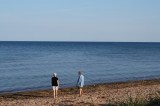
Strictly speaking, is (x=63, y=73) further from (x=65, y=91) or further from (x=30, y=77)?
(x=65, y=91)

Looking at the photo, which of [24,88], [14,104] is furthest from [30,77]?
[14,104]

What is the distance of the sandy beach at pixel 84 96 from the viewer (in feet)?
71.5

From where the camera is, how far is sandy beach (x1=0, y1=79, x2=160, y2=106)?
21.8 m

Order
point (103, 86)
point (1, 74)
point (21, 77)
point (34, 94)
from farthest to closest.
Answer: point (1, 74), point (21, 77), point (103, 86), point (34, 94)

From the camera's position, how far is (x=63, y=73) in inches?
1832

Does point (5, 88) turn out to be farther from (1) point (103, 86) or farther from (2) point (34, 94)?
(1) point (103, 86)

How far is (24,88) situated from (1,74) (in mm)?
11754

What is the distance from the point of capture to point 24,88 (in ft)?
112

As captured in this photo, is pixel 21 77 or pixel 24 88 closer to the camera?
pixel 24 88

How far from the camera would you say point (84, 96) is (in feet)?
83.4

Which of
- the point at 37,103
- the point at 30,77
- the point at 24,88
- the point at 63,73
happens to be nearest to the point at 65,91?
the point at 24,88

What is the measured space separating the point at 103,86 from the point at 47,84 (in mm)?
→ 5482

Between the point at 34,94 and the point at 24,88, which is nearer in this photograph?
the point at 34,94

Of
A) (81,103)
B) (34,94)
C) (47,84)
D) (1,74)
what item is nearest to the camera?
(81,103)
